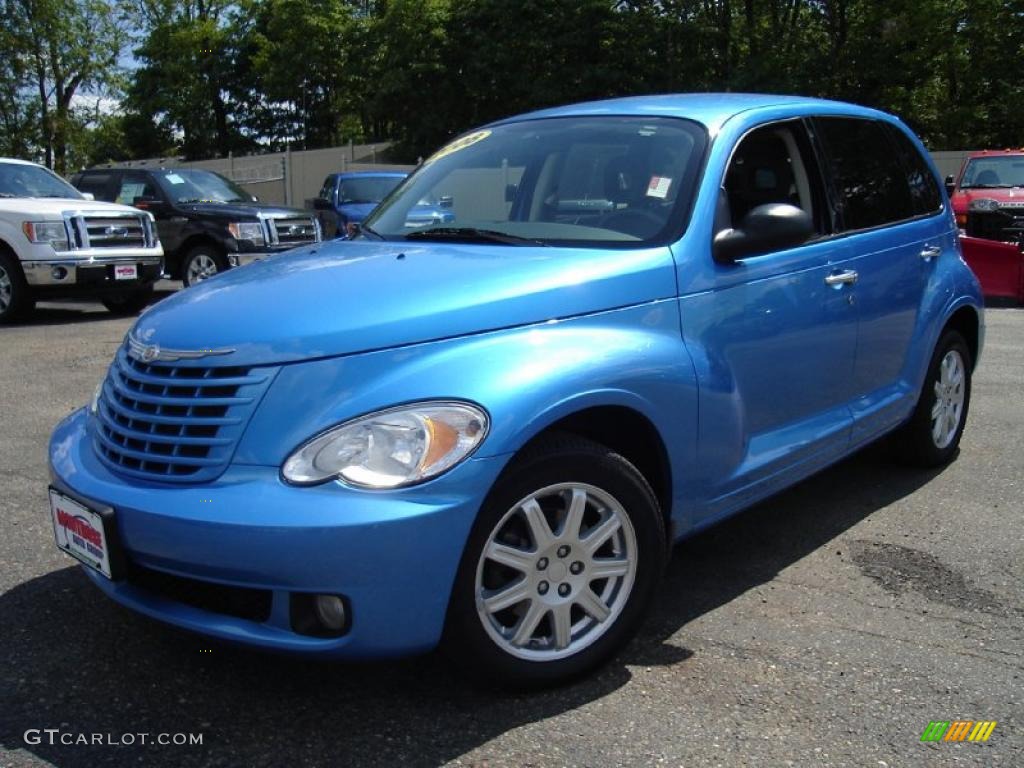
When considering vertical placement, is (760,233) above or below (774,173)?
below

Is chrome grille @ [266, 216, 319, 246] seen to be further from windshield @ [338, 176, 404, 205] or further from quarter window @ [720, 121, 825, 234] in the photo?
quarter window @ [720, 121, 825, 234]

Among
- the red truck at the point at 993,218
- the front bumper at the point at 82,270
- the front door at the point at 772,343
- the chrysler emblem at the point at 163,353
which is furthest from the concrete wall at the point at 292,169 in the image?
the chrysler emblem at the point at 163,353

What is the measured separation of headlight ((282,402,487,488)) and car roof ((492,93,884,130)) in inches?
70.2

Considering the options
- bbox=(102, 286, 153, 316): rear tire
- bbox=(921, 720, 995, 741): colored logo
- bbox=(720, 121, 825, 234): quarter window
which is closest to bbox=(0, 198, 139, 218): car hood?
bbox=(102, 286, 153, 316): rear tire

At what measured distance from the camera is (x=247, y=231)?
1247 cm

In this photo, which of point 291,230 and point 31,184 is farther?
point 291,230

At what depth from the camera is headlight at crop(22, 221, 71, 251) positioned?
10742mm

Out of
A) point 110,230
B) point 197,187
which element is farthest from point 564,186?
point 197,187

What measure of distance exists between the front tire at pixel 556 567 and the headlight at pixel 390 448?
0.61ft

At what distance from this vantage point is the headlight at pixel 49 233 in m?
10.7

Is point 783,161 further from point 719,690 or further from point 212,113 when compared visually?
point 212,113

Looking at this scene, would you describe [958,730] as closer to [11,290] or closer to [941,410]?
[941,410]

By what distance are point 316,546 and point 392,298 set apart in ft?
2.56

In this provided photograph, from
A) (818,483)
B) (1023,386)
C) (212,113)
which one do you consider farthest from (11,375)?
(212,113)
